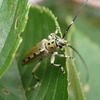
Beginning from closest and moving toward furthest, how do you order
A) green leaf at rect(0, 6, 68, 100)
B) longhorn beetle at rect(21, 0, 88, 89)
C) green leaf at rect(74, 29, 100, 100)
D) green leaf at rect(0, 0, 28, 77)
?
green leaf at rect(0, 0, 28, 77)
green leaf at rect(0, 6, 68, 100)
longhorn beetle at rect(21, 0, 88, 89)
green leaf at rect(74, 29, 100, 100)

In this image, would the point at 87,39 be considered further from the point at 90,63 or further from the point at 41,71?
the point at 41,71

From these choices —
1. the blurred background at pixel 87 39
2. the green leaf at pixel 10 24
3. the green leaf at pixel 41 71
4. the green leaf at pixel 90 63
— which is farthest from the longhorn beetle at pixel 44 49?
the green leaf at pixel 10 24

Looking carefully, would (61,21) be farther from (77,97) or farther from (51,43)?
(77,97)

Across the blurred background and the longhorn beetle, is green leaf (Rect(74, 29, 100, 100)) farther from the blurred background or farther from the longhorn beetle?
the longhorn beetle

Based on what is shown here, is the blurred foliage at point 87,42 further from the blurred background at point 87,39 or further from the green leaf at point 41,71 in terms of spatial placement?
the green leaf at point 41,71

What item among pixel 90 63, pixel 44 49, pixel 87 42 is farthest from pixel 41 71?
pixel 87 42

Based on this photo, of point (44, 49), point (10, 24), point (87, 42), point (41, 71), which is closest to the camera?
point (10, 24)

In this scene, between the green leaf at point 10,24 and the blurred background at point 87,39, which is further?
the blurred background at point 87,39

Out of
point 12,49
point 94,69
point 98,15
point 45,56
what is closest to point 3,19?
point 12,49

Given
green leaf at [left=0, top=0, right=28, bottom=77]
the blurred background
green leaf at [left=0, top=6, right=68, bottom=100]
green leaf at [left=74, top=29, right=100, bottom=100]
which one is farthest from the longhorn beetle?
green leaf at [left=0, top=0, right=28, bottom=77]
